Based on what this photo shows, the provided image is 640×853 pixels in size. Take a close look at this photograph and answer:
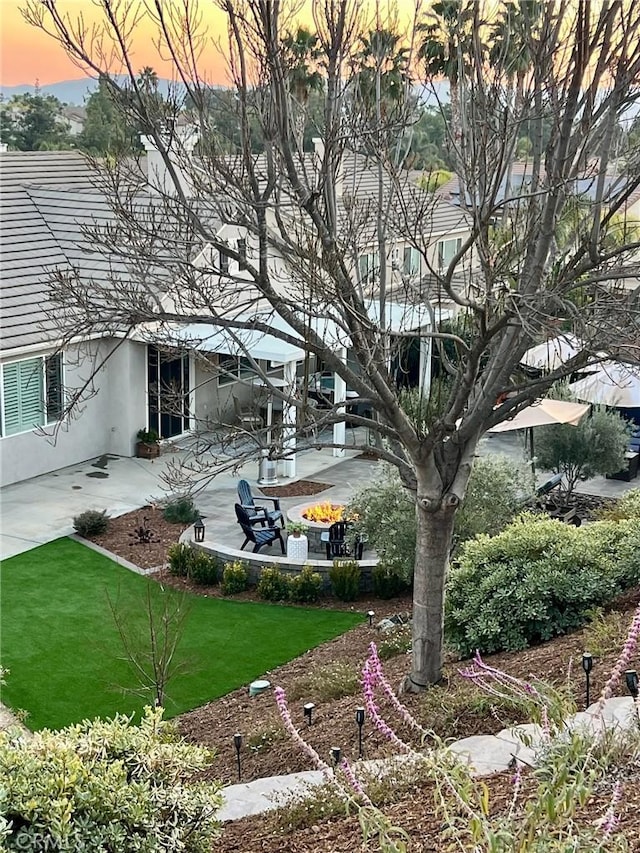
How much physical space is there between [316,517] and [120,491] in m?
4.56

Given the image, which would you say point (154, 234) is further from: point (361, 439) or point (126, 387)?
point (361, 439)

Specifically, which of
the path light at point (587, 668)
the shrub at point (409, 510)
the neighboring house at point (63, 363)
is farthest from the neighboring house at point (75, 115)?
the path light at point (587, 668)

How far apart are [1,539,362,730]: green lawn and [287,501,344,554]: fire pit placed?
224 centimetres

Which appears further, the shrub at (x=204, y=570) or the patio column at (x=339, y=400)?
the patio column at (x=339, y=400)

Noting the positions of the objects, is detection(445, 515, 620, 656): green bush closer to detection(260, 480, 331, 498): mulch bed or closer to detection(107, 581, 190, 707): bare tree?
detection(107, 581, 190, 707): bare tree

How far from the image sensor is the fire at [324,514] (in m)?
15.9

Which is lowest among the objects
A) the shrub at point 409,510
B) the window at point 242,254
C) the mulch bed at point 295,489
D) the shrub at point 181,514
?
the mulch bed at point 295,489

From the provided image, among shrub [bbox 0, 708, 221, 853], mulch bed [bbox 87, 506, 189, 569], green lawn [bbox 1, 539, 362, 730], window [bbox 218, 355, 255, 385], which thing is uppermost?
window [bbox 218, 355, 255, 385]

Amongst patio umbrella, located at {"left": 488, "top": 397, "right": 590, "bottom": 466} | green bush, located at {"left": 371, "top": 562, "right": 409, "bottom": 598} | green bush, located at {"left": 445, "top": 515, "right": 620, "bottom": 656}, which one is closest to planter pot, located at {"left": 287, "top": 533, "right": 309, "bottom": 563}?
green bush, located at {"left": 371, "top": 562, "right": 409, "bottom": 598}

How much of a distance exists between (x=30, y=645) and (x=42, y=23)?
763 cm

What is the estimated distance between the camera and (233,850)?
6.15m

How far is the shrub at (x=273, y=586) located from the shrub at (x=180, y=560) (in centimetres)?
135

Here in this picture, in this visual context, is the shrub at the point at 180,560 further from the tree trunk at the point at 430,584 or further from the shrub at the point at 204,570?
the tree trunk at the point at 430,584

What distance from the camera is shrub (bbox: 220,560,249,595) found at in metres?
14.0
